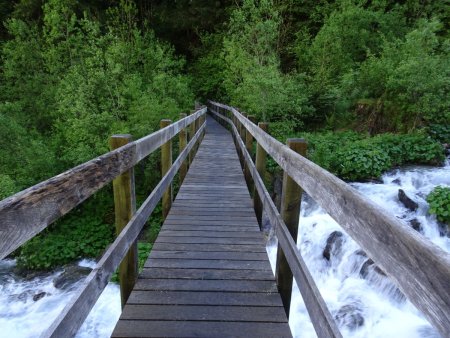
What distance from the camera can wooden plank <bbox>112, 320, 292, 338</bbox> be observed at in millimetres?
2277

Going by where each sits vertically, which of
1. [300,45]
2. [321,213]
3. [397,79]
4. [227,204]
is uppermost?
[300,45]

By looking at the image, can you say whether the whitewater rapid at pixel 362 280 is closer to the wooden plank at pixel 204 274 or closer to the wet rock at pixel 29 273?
the wooden plank at pixel 204 274

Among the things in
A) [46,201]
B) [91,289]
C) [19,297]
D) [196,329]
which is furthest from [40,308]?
[46,201]

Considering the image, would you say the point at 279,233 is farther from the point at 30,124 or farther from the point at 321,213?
the point at 30,124

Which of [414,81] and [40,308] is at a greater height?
[414,81]

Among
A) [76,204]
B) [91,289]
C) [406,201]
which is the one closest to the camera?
[76,204]

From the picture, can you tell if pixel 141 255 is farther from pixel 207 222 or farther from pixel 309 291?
pixel 309 291

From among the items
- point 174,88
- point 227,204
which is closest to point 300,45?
point 174,88

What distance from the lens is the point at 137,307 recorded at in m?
2.55

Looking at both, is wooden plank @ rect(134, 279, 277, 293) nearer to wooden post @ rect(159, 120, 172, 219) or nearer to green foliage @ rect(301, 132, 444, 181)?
wooden post @ rect(159, 120, 172, 219)

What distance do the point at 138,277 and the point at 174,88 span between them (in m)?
12.8

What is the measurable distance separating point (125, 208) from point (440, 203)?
24.2 feet

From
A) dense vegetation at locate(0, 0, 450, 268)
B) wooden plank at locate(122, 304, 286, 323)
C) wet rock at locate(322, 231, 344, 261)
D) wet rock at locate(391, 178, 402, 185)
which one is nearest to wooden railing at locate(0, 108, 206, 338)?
wooden plank at locate(122, 304, 286, 323)

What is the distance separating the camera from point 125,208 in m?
2.62
